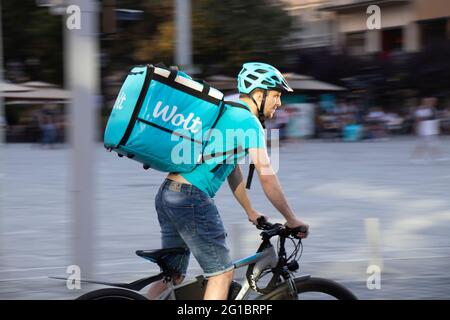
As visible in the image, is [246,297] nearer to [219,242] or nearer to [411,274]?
[219,242]

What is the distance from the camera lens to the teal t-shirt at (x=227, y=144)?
4.26 meters

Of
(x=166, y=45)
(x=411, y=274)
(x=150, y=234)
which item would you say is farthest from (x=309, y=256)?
(x=166, y=45)

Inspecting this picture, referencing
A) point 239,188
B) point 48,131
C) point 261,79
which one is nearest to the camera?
point 261,79

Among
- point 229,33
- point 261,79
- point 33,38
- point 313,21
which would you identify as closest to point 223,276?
point 261,79

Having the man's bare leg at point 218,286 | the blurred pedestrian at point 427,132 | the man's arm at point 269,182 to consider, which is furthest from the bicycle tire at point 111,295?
the blurred pedestrian at point 427,132

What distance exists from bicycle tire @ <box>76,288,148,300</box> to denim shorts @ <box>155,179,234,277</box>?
14.8 inches

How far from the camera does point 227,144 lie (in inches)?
169

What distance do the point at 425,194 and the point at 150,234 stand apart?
234 inches

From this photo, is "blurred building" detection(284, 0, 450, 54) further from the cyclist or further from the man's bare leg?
the man's bare leg

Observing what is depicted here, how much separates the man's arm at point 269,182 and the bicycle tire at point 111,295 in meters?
0.85

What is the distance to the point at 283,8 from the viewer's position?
3894 cm

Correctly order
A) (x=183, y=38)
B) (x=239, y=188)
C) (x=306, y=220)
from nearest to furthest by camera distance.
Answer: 1. (x=239, y=188)
2. (x=306, y=220)
3. (x=183, y=38)

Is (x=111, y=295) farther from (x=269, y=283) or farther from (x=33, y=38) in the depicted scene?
(x=33, y=38)

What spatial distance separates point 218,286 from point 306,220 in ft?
23.6
